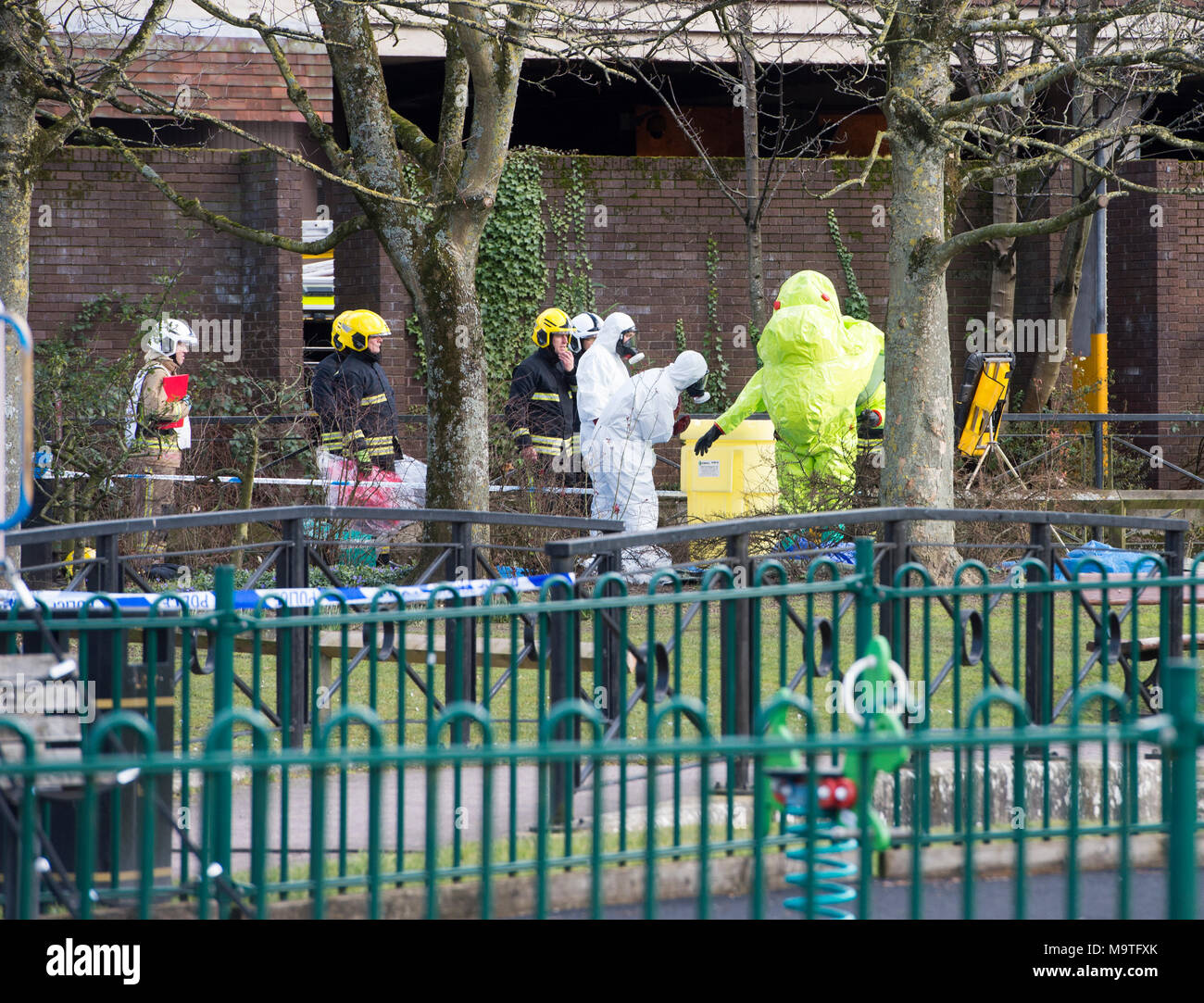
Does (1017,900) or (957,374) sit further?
(957,374)

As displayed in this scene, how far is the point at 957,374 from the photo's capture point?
17.0 m

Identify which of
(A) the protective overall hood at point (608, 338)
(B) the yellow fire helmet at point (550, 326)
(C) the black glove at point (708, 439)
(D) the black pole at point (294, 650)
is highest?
(B) the yellow fire helmet at point (550, 326)

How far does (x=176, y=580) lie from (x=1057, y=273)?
1034 centimetres

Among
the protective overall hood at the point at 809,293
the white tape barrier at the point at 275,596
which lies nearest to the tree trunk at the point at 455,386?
the protective overall hood at the point at 809,293

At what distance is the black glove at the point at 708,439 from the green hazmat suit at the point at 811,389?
9 centimetres

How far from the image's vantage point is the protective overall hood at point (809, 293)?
11719 mm

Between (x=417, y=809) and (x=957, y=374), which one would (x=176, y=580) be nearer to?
(x=417, y=809)

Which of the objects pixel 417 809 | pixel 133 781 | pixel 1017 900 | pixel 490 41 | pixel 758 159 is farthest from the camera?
pixel 758 159

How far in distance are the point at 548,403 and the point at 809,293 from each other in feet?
7.33

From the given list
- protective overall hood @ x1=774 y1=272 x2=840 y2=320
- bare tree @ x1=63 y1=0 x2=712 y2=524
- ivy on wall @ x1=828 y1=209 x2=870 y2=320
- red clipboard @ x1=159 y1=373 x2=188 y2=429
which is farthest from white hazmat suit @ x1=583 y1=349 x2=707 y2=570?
ivy on wall @ x1=828 y1=209 x2=870 y2=320

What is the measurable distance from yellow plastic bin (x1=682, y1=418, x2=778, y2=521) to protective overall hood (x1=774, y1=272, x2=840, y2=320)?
0.94 m

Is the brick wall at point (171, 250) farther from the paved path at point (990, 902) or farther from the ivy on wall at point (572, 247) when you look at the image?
the paved path at point (990, 902)

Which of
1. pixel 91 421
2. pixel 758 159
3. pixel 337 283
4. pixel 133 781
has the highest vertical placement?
pixel 758 159

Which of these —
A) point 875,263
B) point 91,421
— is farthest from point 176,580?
point 875,263
